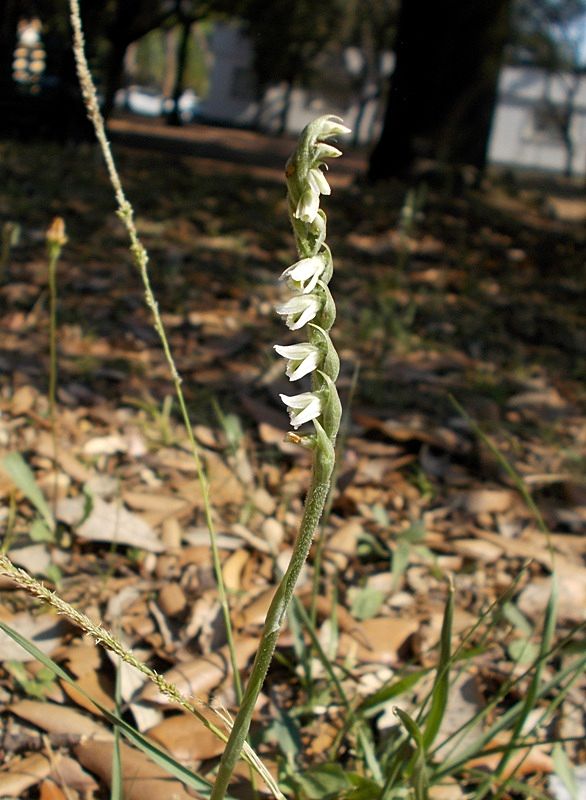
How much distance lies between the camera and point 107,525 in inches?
87.6

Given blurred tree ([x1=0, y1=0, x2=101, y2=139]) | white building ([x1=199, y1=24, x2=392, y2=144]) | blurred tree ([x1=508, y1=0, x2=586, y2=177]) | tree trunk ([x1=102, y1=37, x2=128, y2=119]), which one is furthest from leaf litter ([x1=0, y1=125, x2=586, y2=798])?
white building ([x1=199, y1=24, x2=392, y2=144])

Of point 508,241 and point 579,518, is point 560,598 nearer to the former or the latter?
point 579,518

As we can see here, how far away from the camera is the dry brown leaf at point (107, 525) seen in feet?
7.20

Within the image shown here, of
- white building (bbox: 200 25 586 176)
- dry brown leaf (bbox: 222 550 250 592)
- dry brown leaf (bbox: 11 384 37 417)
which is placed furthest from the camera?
white building (bbox: 200 25 586 176)

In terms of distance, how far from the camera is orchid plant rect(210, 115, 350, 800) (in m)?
0.87

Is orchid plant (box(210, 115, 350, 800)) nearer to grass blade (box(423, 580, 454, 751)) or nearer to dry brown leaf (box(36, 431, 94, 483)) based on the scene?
grass blade (box(423, 580, 454, 751))

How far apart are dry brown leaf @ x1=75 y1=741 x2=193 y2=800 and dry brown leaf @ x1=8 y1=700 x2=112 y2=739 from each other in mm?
36

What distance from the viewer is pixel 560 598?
7.39ft

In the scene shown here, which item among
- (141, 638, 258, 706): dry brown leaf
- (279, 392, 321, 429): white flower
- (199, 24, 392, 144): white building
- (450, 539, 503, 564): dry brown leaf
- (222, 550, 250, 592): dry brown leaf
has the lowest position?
(141, 638, 258, 706): dry brown leaf

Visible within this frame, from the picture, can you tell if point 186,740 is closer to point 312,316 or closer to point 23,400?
point 312,316

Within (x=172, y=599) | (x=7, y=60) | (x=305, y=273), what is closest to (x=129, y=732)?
(x=305, y=273)

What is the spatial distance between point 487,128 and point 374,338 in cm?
418

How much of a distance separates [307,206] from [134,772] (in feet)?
3.83

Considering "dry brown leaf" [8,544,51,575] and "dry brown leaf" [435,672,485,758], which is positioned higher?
"dry brown leaf" [8,544,51,575]
